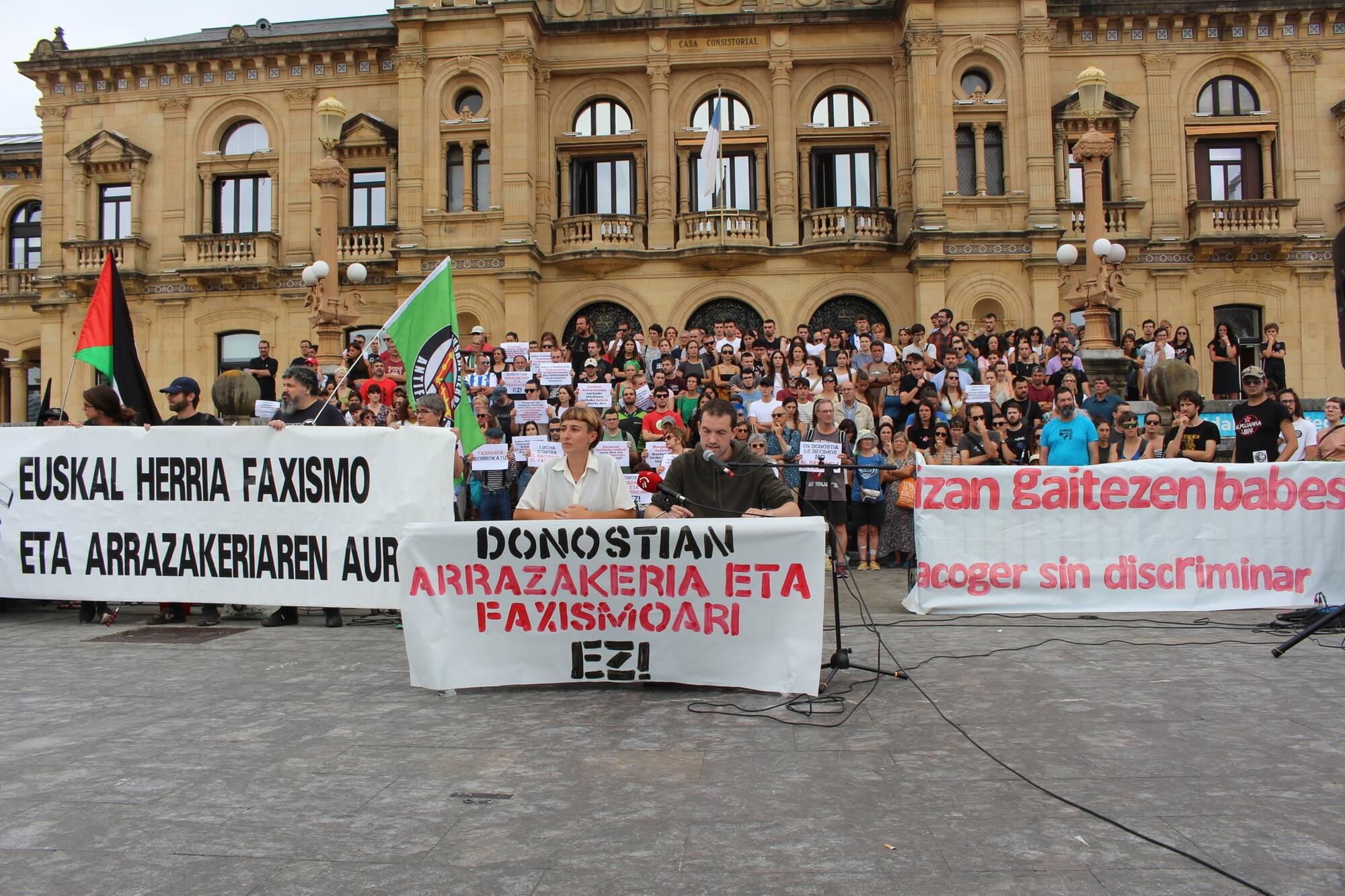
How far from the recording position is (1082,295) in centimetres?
1981

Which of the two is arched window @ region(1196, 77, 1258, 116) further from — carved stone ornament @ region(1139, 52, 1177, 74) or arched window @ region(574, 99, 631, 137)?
arched window @ region(574, 99, 631, 137)

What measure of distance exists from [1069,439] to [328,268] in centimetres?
1589

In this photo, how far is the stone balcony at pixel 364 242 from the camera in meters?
30.1

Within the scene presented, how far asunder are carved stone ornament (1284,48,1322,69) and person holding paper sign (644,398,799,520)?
30168mm

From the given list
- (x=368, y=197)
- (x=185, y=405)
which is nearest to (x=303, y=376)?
(x=185, y=405)

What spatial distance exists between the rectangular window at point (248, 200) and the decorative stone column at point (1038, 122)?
22602 millimetres

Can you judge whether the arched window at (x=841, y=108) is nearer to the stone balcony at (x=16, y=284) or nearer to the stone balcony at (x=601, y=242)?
the stone balcony at (x=601, y=242)

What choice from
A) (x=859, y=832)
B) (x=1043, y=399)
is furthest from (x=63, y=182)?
(x=859, y=832)

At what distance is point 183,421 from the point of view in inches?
380

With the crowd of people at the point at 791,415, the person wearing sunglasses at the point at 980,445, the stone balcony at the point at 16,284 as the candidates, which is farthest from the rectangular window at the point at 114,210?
the person wearing sunglasses at the point at 980,445

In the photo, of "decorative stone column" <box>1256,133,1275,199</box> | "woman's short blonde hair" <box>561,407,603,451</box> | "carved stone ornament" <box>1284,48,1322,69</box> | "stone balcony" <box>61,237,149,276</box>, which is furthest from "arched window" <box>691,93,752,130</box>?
"woman's short blonde hair" <box>561,407,603,451</box>

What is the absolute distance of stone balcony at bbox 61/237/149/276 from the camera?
31.1m

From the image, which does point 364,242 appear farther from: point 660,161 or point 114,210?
point 660,161

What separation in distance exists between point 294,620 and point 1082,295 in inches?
637
